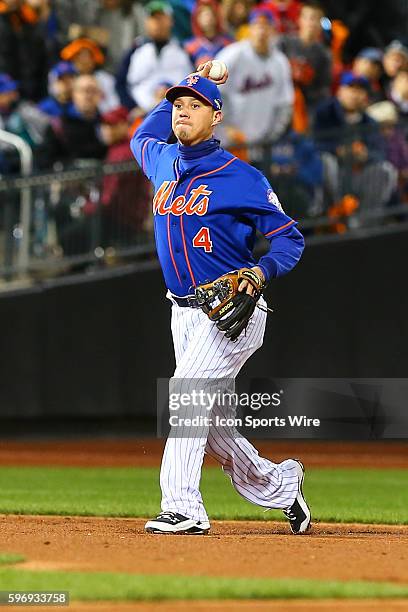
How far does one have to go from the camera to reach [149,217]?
43.5 ft

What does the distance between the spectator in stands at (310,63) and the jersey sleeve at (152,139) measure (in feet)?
23.4

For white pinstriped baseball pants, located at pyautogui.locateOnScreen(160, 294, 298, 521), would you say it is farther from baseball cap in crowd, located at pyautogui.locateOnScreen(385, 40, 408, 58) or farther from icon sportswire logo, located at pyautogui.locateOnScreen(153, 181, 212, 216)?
baseball cap in crowd, located at pyautogui.locateOnScreen(385, 40, 408, 58)

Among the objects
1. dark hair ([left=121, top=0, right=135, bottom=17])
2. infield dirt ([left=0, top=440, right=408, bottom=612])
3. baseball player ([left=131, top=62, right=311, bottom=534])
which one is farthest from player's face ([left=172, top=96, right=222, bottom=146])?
dark hair ([left=121, top=0, right=135, bottom=17])

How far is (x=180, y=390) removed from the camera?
6.81 meters

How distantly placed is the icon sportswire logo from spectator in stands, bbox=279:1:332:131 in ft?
25.7

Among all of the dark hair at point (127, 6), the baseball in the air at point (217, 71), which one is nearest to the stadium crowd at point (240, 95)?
the dark hair at point (127, 6)

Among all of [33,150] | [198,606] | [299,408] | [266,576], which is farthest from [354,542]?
[33,150]

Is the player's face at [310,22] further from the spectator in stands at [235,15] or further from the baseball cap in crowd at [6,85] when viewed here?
the baseball cap in crowd at [6,85]

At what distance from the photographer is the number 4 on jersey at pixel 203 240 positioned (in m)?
6.75

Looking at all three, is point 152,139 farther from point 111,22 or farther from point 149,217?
point 111,22

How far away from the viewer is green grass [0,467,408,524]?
28.4ft

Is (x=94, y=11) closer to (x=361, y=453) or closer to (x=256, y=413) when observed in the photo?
(x=361, y=453)

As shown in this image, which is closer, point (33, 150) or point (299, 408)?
point (299, 408)

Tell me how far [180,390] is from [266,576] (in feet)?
5.09
